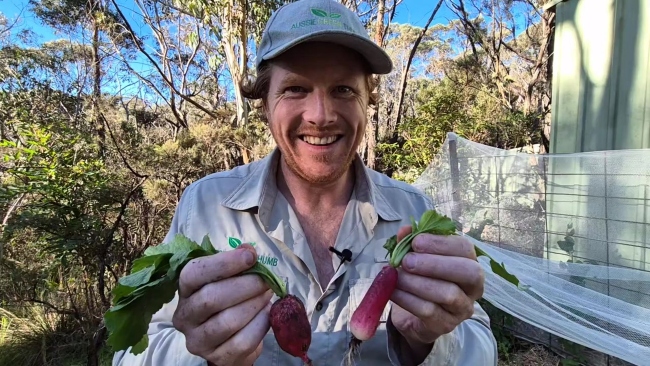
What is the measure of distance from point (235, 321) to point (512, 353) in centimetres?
479

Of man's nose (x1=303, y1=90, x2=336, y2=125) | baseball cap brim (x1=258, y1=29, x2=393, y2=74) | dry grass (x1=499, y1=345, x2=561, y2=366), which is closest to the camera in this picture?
baseball cap brim (x1=258, y1=29, x2=393, y2=74)

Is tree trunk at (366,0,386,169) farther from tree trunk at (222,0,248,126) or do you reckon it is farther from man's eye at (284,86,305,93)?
man's eye at (284,86,305,93)

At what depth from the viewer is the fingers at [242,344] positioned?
1.34 meters

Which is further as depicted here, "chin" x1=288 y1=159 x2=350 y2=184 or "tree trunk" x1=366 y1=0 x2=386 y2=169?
A: "tree trunk" x1=366 y1=0 x2=386 y2=169

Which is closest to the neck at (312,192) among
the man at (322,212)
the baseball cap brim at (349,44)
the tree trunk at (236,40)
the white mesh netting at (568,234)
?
the man at (322,212)

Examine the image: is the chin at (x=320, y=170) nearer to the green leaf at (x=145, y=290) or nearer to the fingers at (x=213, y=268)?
the green leaf at (x=145, y=290)

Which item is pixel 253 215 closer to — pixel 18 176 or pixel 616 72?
pixel 18 176

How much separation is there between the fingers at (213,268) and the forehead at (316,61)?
3.48 ft

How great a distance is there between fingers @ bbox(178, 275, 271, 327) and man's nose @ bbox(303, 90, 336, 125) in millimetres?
947

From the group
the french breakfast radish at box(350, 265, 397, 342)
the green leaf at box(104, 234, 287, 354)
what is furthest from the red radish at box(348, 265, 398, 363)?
the green leaf at box(104, 234, 287, 354)

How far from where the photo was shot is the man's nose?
6.77 feet

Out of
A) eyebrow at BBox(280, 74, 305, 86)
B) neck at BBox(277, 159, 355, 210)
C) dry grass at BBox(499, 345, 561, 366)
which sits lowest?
dry grass at BBox(499, 345, 561, 366)

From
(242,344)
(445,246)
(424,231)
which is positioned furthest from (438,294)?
(242,344)

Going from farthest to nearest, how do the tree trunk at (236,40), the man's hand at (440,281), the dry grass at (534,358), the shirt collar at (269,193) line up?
the tree trunk at (236,40)
the dry grass at (534,358)
the shirt collar at (269,193)
the man's hand at (440,281)
